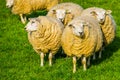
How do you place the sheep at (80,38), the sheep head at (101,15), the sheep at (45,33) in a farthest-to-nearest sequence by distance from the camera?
the sheep head at (101,15)
the sheep at (45,33)
the sheep at (80,38)

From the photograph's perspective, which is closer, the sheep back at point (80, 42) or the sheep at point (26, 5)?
the sheep back at point (80, 42)

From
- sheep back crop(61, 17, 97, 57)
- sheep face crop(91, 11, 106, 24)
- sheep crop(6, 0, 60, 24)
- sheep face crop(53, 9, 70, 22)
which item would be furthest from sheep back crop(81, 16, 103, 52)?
sheep crop(6, 0, 60, 24)

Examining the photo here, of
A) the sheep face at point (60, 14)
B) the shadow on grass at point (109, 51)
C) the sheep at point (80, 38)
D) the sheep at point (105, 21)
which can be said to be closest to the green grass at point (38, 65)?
the shadow on grass at point (109, 51)

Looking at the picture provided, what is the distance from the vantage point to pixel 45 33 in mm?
9359

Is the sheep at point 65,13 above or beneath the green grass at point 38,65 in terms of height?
above

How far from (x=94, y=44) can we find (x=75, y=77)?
2.97ft

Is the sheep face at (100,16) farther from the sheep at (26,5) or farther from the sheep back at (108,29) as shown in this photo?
the sheep at (26,5)

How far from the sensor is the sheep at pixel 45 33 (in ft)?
30.3

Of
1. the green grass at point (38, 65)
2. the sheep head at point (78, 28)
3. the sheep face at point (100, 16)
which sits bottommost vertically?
the green grass at point (38, 65)

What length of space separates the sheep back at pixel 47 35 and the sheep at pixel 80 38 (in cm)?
28

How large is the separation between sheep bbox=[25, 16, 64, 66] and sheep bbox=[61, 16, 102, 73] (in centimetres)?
29

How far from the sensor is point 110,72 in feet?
30.6

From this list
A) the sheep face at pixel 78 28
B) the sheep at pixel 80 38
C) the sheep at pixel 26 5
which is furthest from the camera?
A: the sheep at pixel 26 5

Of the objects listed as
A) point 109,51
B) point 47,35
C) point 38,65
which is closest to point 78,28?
point 47,35
